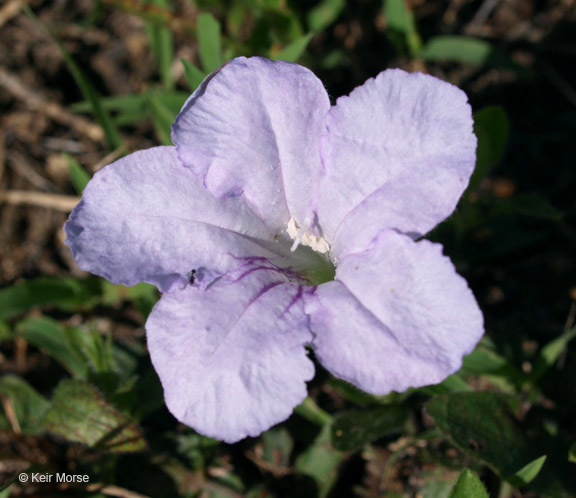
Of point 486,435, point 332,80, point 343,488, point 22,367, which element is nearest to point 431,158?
point 486,435

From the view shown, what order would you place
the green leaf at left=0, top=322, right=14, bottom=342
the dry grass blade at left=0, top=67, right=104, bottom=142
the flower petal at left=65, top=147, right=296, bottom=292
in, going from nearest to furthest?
the flower petal at left=65, top=147, right=296, bottom=292 < the green leaf at left=0, top=322, right=14, bottom=342 < the dry grass blade at left=0, top=67, right=104, bottom=142

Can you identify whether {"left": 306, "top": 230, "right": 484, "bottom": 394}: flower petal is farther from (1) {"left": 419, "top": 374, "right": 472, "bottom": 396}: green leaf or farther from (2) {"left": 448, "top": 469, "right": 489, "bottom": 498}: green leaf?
(1) {"left": 419, "top": 374, "right": 472, "bottom": 396}: green leaf

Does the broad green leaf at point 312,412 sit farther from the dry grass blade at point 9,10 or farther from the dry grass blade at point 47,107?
the dry grass blade at point 9,10

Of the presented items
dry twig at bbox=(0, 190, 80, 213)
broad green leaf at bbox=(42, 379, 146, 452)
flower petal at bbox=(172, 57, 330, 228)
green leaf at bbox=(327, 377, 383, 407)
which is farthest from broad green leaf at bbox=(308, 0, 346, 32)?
broad green leaf at bbox=(42, 379, 146, 452)

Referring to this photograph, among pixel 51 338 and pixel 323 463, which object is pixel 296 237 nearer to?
pixel 323 463

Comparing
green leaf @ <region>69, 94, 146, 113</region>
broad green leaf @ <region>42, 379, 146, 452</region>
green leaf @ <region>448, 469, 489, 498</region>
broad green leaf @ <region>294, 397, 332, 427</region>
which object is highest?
green leaf @ <region>69, 94, 146, 113</region>

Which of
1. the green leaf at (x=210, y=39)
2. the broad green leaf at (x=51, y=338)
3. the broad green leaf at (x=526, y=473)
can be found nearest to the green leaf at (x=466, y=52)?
the green leaf at (x=210, y=39)

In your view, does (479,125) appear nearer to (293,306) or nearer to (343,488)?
(293,306)
